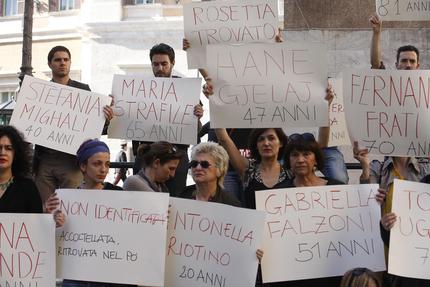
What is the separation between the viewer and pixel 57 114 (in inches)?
231

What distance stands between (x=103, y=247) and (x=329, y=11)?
3.60m

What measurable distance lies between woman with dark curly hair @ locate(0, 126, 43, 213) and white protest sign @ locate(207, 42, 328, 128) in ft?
4.49

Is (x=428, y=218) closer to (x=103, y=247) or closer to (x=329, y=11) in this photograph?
(x=103, y=247)

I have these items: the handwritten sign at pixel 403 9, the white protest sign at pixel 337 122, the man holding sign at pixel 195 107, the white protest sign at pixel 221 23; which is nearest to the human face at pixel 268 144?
the man holding sign at pixel 195 107

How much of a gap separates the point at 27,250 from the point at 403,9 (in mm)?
3331

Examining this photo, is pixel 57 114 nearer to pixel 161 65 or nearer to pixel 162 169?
pixel 161 65

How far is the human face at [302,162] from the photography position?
4848 millimetres

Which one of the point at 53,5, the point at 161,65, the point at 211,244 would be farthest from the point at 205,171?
the point at 53,5

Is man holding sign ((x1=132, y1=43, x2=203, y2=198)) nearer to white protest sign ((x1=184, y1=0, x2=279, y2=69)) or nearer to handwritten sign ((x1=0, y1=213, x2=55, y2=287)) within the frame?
white protest sign ((x1=184, y1=0, x2=279, y2=69))

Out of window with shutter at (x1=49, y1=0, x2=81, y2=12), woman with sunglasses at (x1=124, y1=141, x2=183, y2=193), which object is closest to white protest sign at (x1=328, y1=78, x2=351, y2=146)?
woman with sunglasses at (x1=124, y1=141, x2=183, y2=193)

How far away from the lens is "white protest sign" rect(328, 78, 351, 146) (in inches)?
243

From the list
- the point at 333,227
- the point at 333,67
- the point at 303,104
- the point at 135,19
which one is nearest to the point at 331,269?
Answer: the point at 333,227

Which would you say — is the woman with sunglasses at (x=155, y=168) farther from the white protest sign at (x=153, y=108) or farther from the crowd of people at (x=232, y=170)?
the white protest sign at (x=153, y=108)

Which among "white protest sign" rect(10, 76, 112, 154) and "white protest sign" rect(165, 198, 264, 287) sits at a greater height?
"white protest sign" rect(10, 76, 112, 154)
